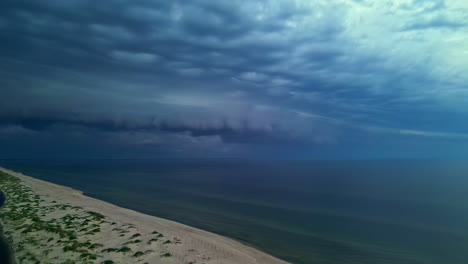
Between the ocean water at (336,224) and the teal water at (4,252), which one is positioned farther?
the ocean water at (336,224)

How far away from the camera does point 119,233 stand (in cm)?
2903

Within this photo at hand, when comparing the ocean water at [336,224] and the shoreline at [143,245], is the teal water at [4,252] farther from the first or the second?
the ocean water at [336,224]

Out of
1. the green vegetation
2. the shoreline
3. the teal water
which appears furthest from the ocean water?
the teal water

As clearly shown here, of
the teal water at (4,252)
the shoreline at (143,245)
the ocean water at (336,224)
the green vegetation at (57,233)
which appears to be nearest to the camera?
the teal water at (4,252)

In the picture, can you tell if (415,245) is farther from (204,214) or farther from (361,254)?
(204,214)

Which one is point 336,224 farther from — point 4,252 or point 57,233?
point 4,252

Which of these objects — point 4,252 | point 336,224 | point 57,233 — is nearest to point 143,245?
point 57,233

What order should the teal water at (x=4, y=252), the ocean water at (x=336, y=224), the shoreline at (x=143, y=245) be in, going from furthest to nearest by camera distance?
the ocean water at (x=336, y=224) → the shoreline at (x=143, y=245) → the teal water at (x=4, y=252)

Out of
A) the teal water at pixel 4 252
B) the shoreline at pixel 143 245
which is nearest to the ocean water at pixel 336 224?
the shoreline at pixel 143 245

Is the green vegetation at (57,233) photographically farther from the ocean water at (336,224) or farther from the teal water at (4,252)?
the ocean water at (336,224)

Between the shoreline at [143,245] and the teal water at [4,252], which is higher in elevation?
the shoreline at [143,245]

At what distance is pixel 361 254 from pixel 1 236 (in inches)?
1581

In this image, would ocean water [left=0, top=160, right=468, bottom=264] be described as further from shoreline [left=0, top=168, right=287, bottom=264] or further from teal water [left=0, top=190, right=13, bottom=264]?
teal water [left=0, top=190, right=13, bottom=264]

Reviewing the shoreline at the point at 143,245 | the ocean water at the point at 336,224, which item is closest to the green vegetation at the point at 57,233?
the shoreline at the point at 143,245
